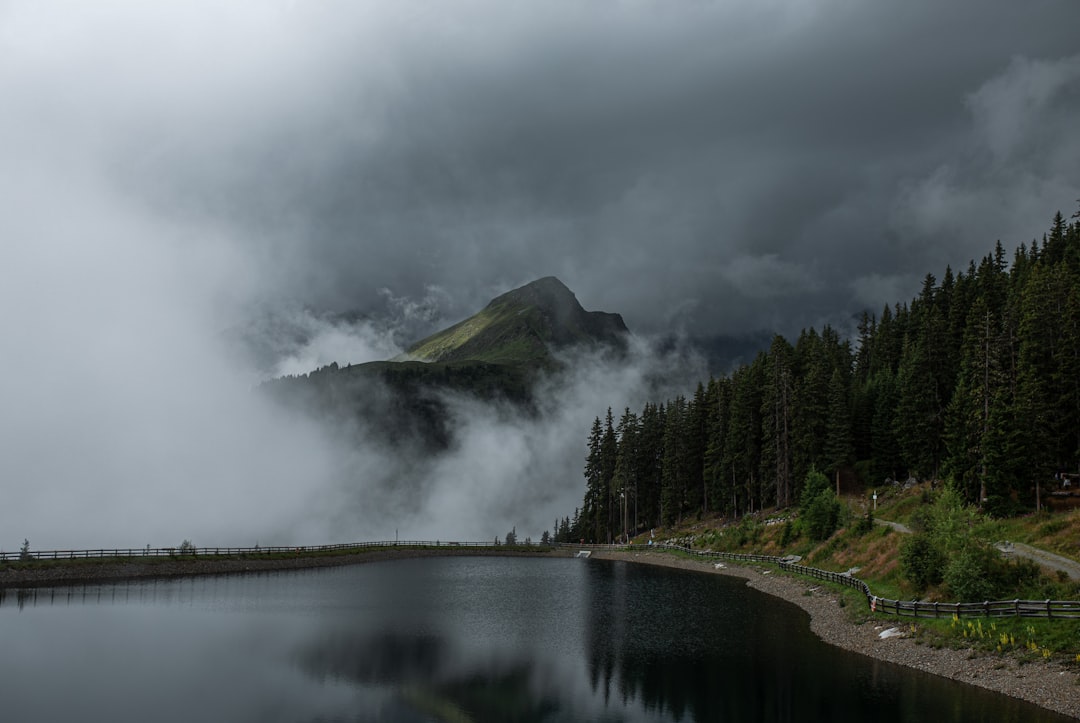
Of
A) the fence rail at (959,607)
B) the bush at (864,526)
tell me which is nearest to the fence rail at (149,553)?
the fence rail at (959,607)

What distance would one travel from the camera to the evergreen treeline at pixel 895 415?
227 ft

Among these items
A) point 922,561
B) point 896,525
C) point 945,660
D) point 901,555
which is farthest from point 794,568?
point 945,660

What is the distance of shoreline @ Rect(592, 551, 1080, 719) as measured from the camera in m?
33.6

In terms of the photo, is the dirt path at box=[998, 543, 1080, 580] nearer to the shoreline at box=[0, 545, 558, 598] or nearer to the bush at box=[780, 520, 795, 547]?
the bush at box=[780, 520, 795, 547]

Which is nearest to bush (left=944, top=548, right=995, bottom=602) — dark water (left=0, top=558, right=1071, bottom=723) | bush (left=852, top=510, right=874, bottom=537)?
dark water (left=0, top=558, right=1071, bottom=723)

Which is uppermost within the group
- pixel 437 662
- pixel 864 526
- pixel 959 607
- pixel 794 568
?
pixel 864 526

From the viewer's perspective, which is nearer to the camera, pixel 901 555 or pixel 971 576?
pixel 971 576

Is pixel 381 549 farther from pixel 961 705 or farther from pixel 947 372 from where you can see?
pixel 961 705

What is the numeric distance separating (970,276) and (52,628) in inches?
5678

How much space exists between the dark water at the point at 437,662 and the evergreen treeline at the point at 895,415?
90.4 feet

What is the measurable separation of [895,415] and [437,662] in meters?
81.8

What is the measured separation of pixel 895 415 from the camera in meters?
102

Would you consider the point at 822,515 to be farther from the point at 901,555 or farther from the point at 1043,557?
the point at 1043,557

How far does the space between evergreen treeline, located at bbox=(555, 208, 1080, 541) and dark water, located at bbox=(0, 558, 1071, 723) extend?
90.4 feet
